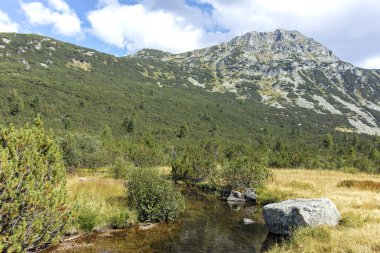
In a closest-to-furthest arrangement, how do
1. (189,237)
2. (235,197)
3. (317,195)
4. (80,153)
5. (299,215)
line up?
(299,215), (189,237), (317,195), (235,197), (80,153)

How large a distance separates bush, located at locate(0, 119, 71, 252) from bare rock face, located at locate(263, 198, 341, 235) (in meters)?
10.3

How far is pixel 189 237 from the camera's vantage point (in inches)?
666

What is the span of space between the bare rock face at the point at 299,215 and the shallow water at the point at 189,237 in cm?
99

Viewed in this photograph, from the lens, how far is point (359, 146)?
118812 millimetres

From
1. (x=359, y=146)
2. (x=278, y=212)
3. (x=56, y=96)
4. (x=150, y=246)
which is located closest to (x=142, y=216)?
(x=150, y=246)

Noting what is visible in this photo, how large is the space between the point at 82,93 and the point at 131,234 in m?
157

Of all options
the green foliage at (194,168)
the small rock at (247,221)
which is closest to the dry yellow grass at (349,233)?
the small rock at (247,221)

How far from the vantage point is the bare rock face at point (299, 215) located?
Answer: 16.0m

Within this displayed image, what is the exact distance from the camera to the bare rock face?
16.0m

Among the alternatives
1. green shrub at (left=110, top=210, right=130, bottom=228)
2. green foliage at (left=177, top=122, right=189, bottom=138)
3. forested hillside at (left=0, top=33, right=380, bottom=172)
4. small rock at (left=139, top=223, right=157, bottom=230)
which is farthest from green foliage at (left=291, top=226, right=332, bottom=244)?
green foliage at (left=177, top=122, right=189, bottom=138)

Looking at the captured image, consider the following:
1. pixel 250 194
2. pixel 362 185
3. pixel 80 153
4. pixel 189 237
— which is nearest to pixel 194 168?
pixel 250 194

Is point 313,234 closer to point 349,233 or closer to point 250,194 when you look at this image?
point 349,233

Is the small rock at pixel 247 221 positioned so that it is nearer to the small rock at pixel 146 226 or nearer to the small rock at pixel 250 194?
the small rock at pixel 146 226

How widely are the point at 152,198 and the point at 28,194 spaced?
9631 millimetres
